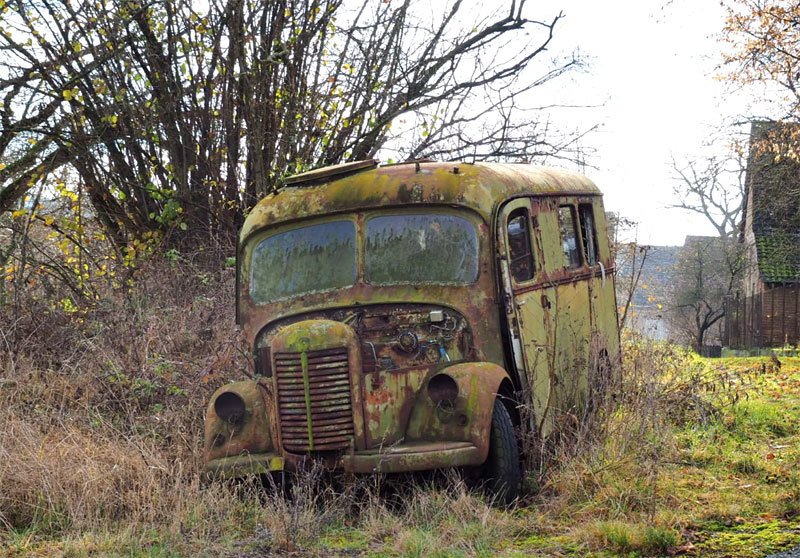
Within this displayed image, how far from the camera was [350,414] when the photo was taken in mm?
6895

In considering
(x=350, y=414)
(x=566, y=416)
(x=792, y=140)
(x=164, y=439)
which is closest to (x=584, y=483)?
(x=566, y=416)

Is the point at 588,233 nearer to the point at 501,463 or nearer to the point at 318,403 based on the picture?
the point at 501,463

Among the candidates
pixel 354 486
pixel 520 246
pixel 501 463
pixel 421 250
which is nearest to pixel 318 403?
pixel 354 486

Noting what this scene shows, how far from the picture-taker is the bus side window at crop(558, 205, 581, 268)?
8961mm

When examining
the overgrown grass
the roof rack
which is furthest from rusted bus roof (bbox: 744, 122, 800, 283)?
the roof rack

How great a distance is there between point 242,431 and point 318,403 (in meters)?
0.74

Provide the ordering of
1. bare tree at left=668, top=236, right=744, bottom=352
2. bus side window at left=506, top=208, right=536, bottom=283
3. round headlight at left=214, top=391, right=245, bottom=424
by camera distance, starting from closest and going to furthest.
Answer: round headlight at left=214, top=391, right=245, bottom=424 → bus side window at left=506, top=208, right=536, bottom=283 → bare tree at left=668, top=236, right=744, bottom=352

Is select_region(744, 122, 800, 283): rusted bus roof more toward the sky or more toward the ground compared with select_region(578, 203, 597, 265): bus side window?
more toward the sky

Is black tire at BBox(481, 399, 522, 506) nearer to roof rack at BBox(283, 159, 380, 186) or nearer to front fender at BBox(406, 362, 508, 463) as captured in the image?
front fender at BBox(406, 362, 508, 463)

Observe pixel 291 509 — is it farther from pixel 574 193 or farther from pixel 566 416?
pixel 574 193

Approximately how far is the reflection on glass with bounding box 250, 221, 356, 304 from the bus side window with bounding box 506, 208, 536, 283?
45.8 inches

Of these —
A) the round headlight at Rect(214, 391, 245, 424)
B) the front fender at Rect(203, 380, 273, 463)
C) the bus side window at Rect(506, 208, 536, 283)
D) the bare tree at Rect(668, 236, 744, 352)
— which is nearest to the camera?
the front fender at Rect(203, 380, 273, 463)

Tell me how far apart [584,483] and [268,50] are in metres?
9.36

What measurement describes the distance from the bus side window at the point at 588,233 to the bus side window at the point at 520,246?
1688mm
